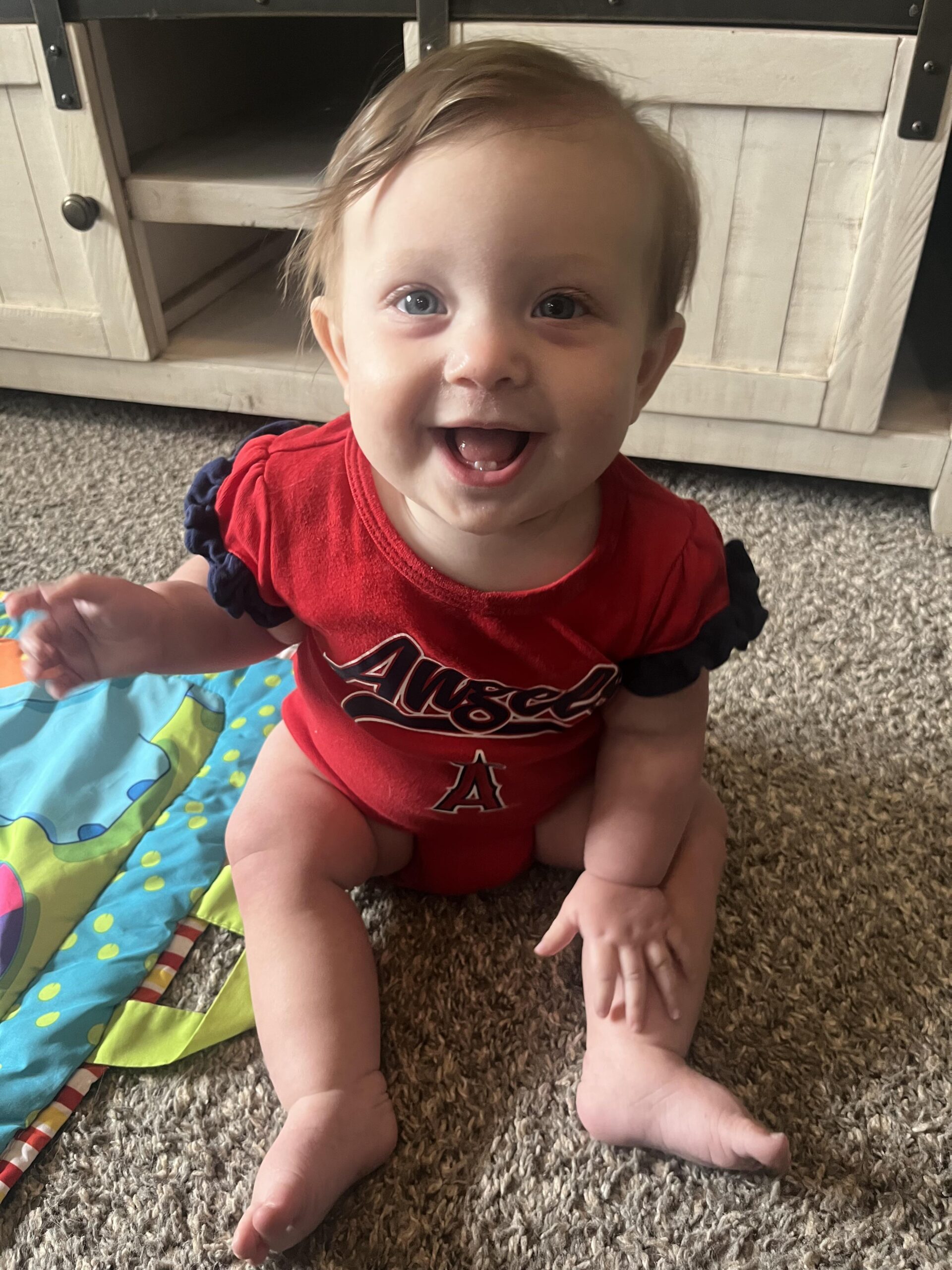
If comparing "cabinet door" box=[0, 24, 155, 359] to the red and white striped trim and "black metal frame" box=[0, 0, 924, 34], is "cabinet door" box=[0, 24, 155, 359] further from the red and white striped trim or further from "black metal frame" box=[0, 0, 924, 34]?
the red and white striped trim

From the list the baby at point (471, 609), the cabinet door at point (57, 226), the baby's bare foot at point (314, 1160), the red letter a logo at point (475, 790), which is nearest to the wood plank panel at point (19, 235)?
the cabinet door at point (57, 226)

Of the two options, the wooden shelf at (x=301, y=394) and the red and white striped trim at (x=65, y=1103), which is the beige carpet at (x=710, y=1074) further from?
the wooden shelf at (x=301, y=394)

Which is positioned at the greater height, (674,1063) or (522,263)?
(522,263)

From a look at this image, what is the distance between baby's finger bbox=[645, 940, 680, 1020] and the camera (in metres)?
0.54

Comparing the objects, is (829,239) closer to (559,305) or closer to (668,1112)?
(559,305)

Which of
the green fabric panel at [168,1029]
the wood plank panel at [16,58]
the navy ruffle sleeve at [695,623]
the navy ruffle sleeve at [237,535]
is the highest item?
the wood plank panel at [16,58]

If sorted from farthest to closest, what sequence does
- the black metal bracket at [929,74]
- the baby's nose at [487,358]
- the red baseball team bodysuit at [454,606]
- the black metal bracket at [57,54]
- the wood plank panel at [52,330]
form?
the wood plank panel at [52,330] < the black metal bracket at [57,54] < the black metal bracket at [929,74] < the red baseball team bodysuit at [454,606] < the baby's nose at [487,358]

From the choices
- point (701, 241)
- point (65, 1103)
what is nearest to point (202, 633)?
point (65, 1103)

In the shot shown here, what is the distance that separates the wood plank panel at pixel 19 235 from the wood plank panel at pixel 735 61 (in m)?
0.50

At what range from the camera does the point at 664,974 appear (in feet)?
1.80

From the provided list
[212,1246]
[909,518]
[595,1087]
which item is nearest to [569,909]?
[595,1087]

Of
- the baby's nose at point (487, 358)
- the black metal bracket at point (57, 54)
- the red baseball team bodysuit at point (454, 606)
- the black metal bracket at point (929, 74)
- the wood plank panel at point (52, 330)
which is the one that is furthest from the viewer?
the wood plank panel at point (52, 330)

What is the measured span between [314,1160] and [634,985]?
186 mm

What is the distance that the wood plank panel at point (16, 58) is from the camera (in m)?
0.98
